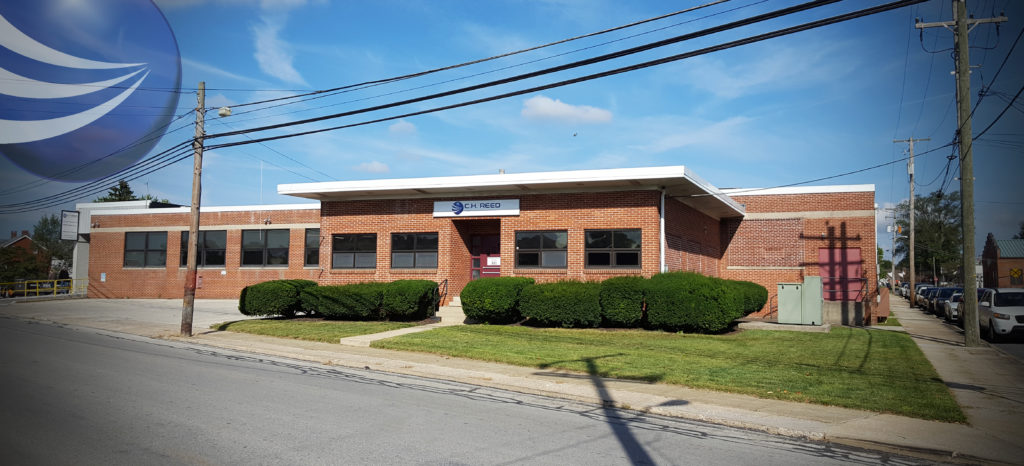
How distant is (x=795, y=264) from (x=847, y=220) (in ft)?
9.04

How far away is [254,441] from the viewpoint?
6.55m

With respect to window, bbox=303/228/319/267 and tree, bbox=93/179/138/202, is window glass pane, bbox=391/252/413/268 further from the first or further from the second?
tree, bbox=93/179/138/202

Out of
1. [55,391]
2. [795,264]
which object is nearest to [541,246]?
[795,264]

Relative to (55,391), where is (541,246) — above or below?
above

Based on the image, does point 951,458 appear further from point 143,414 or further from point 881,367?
point 143,414

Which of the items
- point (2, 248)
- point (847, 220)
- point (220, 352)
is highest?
point (847, 220)

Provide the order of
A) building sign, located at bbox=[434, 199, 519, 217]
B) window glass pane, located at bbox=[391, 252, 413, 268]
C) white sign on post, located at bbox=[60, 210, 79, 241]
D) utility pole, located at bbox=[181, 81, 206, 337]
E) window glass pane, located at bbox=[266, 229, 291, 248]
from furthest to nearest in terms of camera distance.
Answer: white sign on post, located at bbox=[60, 210, 79, 241], window glass pane, located at bbox=[266, 229, 291, 248], window glass pane, located at bbox=[391, 252, 413, 268], building sign, located at bbox=[434, 199, 519, 217], utility pole, located at bbox=[181, 81, 206, 337]

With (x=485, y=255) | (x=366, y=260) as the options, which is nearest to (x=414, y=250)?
(x=366, y=260)

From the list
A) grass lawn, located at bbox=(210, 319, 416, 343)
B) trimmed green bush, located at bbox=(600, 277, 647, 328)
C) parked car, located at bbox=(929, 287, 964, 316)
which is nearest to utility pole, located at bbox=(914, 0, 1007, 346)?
trimmed green bush, located at bbox=(600, 277, 647, 328)

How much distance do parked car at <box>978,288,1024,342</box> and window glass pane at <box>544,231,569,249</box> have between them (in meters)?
13.9

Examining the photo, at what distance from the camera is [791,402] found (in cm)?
945

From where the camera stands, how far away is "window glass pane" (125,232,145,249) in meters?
37.8

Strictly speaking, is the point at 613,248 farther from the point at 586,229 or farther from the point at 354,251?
the point at 354,251

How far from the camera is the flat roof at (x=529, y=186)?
65.1ft
